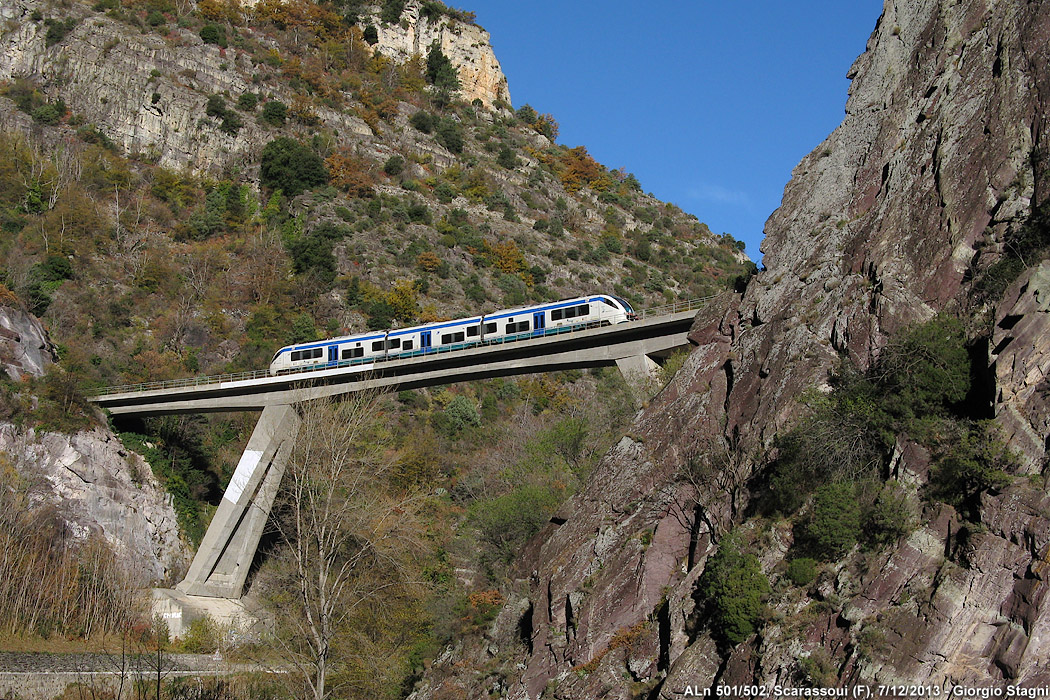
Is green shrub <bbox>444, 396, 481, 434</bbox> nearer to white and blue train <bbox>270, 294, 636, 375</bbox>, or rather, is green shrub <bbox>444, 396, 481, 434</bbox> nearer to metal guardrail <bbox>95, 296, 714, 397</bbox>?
metal guardrail <bbox>95, 296, 714, 397</bbox>

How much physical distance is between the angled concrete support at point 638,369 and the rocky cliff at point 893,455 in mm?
6971

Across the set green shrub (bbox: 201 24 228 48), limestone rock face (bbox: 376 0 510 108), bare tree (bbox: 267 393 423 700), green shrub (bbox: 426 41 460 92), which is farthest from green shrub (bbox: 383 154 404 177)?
bare tree (bbox: 267 393 423 700)

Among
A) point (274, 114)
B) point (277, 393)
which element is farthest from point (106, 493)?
point (274, 114)

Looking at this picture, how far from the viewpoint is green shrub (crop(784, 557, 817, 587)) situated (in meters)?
18.8

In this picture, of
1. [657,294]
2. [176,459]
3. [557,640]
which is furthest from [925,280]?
[657,294]

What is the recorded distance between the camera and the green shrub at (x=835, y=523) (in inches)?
734

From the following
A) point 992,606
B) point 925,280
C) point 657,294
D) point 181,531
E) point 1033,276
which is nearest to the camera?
point 992,606

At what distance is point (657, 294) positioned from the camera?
88.1m

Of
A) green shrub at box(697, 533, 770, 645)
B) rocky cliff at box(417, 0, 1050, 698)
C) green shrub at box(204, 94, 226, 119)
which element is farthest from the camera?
green shrub at box(204, 94, 226, 119)

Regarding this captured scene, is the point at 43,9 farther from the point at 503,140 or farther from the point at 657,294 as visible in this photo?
the point at 657,294

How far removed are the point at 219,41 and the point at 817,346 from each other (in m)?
93.7

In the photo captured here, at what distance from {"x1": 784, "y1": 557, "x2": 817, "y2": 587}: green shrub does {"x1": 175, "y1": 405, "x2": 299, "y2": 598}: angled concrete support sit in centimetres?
3374

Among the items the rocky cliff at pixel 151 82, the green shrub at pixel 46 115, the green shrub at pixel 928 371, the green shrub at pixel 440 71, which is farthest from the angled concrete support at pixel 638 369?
the green shrub at pixel 440 71

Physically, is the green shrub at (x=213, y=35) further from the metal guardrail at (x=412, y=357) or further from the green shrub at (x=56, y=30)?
the metal guardrail at (x=412, y=357)
